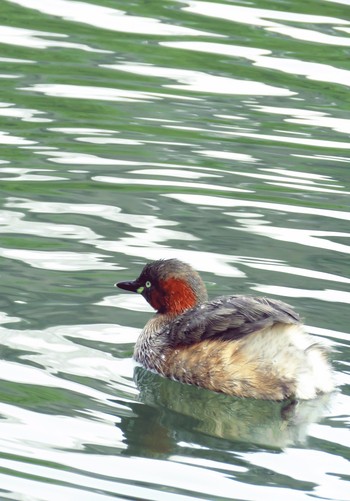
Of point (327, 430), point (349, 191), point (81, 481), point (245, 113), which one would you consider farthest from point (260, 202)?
point (81, 481)

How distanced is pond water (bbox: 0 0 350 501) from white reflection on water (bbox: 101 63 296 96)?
28mm

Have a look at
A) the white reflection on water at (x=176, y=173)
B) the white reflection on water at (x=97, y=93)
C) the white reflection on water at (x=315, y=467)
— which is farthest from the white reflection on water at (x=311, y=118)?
the white reflection on water at (x=315, y=467)

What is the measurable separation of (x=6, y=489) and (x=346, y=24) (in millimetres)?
10195

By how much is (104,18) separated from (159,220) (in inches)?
218

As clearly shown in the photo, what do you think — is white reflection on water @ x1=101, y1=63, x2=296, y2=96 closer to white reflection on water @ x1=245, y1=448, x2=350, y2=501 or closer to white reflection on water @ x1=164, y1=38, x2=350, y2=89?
white reflection on water @ x1=164, y1=38, x2=350, y2=89

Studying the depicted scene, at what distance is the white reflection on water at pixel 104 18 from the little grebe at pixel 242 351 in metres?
7.33

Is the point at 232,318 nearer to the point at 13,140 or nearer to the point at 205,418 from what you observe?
the point at 205,418

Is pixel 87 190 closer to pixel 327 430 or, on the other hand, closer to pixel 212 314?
pixel 212 314

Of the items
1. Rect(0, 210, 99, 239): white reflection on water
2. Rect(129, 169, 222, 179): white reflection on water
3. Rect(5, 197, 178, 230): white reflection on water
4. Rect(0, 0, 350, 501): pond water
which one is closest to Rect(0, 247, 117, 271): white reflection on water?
Rect(0, 0, 350, 501): pond water

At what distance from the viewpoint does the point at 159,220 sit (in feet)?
33.9

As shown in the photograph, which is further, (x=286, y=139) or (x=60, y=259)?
(x=286, y=139)

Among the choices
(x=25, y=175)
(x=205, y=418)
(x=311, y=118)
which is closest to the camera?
(x=205, y=418)

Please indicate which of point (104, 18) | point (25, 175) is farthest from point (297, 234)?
point (104, 18)

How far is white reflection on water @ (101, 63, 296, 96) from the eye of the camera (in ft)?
44.8
